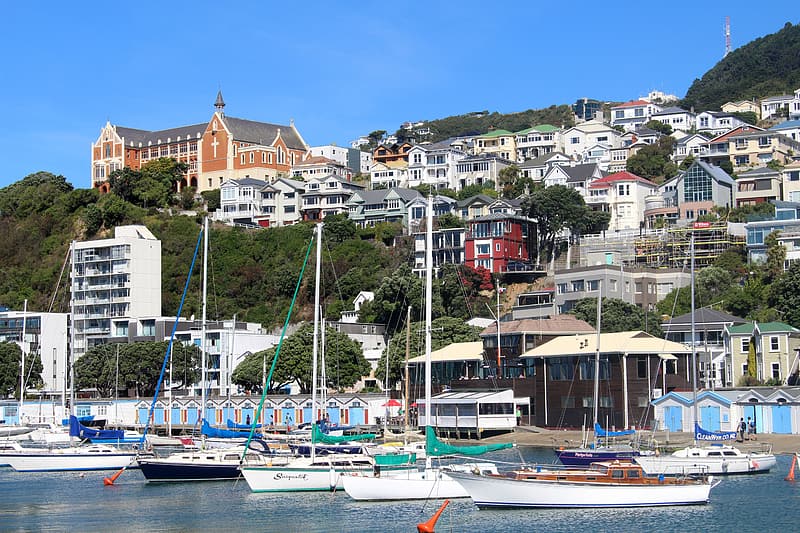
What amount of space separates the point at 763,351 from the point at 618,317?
12997mm

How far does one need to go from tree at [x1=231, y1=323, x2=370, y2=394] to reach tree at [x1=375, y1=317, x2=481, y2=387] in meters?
3.25

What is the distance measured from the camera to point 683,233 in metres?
121

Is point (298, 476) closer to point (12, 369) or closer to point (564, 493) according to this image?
point (564, 493)

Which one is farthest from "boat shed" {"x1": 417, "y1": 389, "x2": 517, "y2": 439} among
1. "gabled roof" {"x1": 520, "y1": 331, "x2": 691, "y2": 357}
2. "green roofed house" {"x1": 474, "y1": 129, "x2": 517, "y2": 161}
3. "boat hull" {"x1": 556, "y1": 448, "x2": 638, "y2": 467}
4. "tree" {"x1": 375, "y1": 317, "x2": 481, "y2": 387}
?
"green roofed house" {"x1": 474, "y1": 129, "x2": 517, "y2": 161}

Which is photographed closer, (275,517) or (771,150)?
(275,517)

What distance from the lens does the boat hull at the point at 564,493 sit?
48531 millimetres

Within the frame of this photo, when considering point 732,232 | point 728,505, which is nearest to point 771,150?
point 732,232

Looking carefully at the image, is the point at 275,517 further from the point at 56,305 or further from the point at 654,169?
the point at 654,169

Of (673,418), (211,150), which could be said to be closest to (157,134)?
(211,150)

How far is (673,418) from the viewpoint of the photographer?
266ft

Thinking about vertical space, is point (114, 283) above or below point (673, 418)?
above

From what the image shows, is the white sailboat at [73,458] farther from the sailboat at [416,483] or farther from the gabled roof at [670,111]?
the gabled roof at [670,111]

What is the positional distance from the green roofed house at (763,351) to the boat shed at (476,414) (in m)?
20.0

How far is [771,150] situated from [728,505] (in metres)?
104
